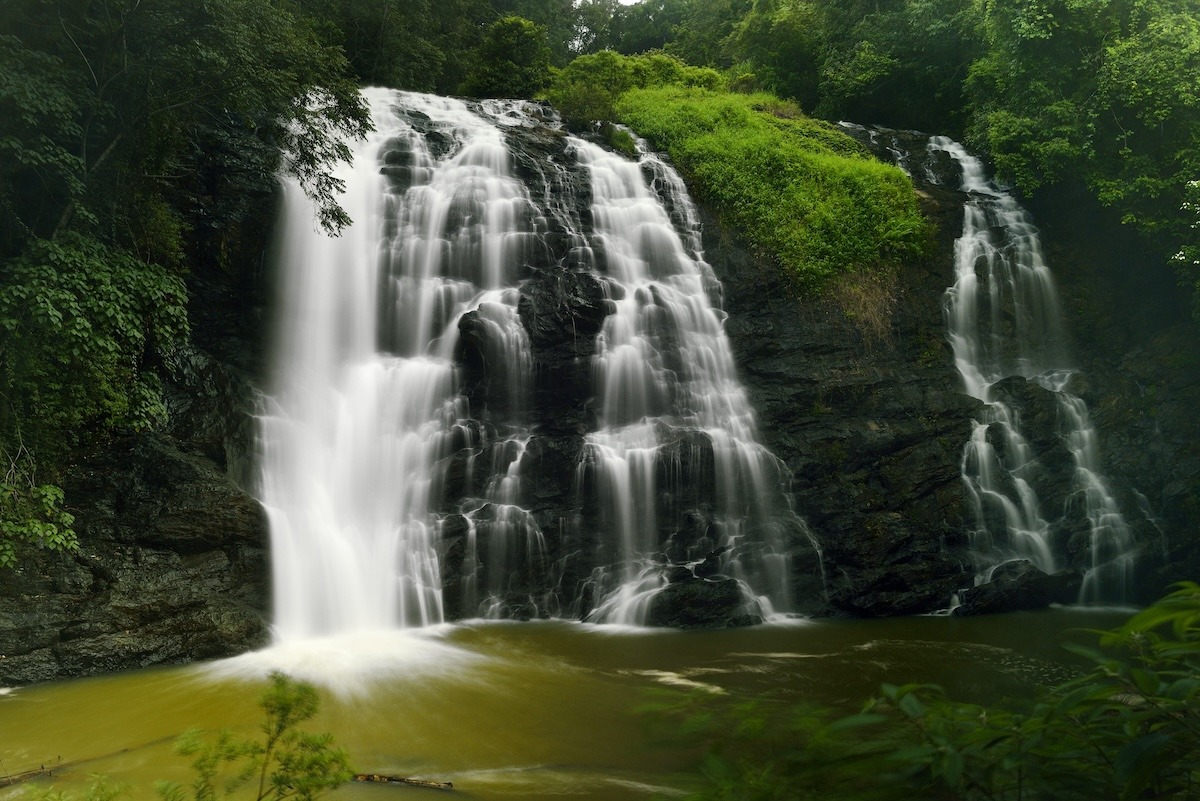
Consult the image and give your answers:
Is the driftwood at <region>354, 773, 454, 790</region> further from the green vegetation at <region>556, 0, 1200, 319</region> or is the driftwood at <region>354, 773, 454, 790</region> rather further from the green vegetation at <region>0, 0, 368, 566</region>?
the green vegetation at <region>556, 0, 1200, 319</region>

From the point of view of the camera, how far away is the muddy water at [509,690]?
18.6 feet

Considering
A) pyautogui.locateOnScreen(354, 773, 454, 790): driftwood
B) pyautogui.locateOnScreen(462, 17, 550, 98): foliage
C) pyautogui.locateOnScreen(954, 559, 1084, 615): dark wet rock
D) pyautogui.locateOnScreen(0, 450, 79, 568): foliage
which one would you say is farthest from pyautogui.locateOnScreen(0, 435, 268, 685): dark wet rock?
pyautogui.locateOnScreen(462, 17, 550, 98): foliage

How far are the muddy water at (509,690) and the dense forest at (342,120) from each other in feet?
7.47

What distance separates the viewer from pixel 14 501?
317 inches

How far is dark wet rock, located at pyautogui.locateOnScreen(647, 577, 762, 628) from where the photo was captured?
34.3ft

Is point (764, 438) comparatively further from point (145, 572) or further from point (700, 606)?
point (145, 572)

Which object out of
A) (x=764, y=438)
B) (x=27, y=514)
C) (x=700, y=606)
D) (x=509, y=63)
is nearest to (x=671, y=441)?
(x=764, y=438)

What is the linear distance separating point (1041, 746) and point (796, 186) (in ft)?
51.2

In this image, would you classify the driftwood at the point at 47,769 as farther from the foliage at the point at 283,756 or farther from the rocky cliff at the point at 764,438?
the foliage at the point at 283,756

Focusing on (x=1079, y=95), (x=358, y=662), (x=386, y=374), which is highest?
(x=1079, y=95)

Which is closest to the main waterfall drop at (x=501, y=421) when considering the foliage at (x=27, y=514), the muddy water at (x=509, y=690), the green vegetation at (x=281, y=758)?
the muddy water at (x=509, y=690)

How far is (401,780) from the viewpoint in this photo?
A: 5434 millimetres

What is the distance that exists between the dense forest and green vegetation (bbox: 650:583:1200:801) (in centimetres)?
856

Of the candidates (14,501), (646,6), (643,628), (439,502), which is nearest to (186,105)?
(14,501)
